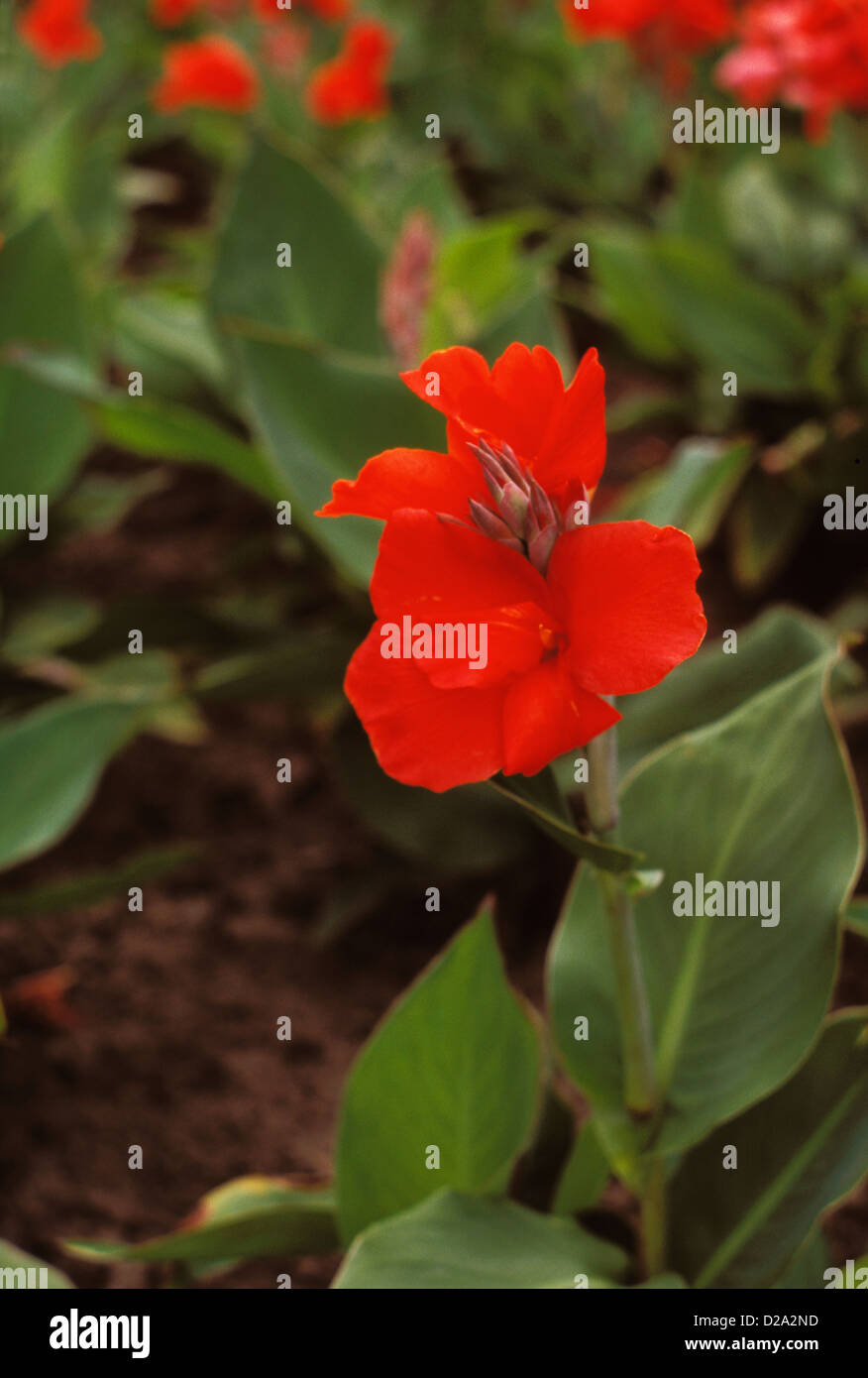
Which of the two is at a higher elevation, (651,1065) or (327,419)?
(327,419)

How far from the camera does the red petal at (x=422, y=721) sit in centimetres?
52

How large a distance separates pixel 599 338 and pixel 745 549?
0.78 m

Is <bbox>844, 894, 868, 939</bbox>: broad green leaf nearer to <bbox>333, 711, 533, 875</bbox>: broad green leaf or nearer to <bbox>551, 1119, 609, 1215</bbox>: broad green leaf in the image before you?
<bbox>551, 1119, 609, 1215</bbox>: broad green leaf

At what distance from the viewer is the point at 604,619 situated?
52cm

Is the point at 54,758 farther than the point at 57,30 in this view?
No

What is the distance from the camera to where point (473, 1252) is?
0.77m

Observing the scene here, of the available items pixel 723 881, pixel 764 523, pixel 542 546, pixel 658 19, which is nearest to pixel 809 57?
pixel 764 523

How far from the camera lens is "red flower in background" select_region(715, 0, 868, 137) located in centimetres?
148

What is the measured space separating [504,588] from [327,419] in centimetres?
Result: 78

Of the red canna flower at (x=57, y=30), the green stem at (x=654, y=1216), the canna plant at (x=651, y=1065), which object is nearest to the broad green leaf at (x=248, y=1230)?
the canna plant at (x=651, y=1065)

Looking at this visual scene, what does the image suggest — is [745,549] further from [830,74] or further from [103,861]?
[103,861]

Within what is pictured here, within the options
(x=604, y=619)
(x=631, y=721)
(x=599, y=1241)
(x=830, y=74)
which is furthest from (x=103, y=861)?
(x=830, y=74)

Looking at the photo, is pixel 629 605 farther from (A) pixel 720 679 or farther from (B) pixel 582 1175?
(A) pixel 720 679

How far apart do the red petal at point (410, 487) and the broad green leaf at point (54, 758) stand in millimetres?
729
